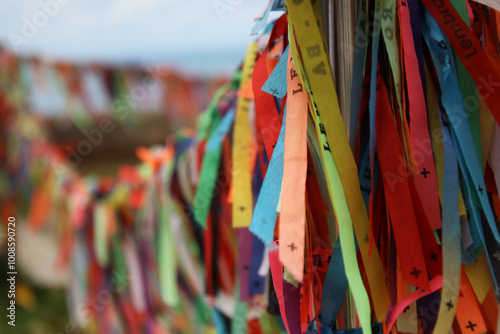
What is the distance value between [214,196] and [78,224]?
692 millimetres

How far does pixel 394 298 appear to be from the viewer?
452 millimetres

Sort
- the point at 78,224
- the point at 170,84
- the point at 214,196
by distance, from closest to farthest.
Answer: the point at 214,196, the point at 78,224, the point at 170,84

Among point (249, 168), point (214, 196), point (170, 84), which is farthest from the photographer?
point (170, 84)

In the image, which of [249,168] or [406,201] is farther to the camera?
[249,168]

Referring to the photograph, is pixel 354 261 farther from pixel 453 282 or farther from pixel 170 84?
pixel 170 84

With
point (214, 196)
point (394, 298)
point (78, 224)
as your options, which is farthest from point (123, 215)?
point (394, 298)

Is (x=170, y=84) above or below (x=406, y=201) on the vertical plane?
above

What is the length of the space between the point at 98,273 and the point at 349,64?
46.8 inches

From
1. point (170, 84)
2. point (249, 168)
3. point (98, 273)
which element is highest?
point (170, 84)

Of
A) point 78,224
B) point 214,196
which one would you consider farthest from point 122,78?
point 214,196

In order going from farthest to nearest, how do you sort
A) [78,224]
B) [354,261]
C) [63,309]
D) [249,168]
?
[63,309] < [78,224] < [249,168] < [354,261]

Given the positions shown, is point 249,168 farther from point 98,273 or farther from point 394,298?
point 98,273

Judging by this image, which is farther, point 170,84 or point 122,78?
point 170,84

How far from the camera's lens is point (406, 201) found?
0.41 meters
